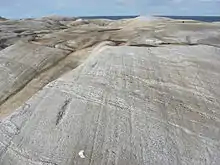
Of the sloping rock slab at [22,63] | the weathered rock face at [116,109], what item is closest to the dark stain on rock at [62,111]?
the weathered rock face at [116,109]

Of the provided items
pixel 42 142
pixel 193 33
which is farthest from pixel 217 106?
pixel 193 33

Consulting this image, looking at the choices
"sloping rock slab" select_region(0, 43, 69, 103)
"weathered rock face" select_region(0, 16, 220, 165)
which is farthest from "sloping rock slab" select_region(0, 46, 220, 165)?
"sloping rock slab" select_region(0, 43, 69, 103)

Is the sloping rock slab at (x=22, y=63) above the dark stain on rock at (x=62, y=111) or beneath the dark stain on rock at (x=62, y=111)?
beneath

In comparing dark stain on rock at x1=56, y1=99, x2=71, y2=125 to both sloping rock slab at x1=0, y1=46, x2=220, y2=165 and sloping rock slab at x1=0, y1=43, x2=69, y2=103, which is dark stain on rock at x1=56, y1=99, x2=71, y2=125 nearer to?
sloping rock slab at x1=0, y1=46, x2=220, y2=165

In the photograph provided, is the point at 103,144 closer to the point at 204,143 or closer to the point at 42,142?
the point at 42,142

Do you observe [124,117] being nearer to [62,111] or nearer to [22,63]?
[62,111]

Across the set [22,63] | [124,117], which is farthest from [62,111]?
[22,63]

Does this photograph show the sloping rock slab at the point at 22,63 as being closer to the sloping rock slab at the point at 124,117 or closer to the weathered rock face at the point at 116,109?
the weathered rock face at the point at 116,109
